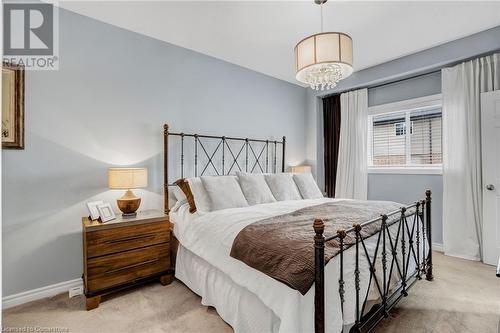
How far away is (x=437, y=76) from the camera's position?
3715 mm

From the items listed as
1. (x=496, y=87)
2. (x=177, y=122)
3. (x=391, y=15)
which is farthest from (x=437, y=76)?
(x=177, y=122)

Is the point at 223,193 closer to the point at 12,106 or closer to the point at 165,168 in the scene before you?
the point at 165,168

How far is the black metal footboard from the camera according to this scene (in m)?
1.51

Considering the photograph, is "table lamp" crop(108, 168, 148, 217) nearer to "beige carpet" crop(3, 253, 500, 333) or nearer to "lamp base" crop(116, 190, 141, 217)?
"lamp base" crop(116, 190, 141, 217)

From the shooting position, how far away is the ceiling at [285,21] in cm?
265

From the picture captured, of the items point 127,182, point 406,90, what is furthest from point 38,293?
point 406,90

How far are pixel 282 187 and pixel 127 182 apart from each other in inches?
68.9

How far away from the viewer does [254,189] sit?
3.13m

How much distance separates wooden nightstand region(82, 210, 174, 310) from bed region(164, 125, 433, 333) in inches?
7.0

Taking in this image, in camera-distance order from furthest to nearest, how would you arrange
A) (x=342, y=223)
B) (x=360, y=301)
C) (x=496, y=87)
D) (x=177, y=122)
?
(x=177, y=122) < (x=496, y=87) < (x=342, y=223) < (x=360, y=301)

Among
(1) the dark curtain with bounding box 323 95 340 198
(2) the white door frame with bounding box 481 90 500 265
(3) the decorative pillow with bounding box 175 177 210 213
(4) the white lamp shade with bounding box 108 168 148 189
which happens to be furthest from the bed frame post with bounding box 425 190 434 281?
(4) the white lamp shade with bounding box 108 168 148 189

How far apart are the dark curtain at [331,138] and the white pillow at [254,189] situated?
194 cm

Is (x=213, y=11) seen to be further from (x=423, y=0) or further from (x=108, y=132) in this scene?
(x=423, y=0)

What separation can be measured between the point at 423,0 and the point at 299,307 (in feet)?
9.51
